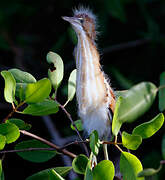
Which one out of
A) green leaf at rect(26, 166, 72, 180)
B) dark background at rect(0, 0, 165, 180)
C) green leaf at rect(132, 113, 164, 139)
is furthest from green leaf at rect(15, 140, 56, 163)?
dark background at rect(0, 0, 165, 180)

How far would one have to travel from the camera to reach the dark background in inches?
104

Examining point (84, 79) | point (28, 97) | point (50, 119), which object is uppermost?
point (28, 97)

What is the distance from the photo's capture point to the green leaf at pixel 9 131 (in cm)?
97

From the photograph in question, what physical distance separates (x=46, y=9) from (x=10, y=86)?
2.08 metres

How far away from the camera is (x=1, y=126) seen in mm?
974

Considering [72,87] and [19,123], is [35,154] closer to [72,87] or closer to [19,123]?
[19,123]

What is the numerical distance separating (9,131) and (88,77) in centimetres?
42

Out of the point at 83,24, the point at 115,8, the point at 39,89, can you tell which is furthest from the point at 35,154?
the point at 115,8

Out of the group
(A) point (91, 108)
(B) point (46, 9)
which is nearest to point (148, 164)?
(A) point (91, 108)

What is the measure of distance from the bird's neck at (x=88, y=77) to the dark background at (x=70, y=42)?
1.12 metres

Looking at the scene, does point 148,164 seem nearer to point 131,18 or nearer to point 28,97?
point 131,18

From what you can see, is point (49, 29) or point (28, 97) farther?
point (49, 29)

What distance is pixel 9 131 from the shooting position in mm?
974

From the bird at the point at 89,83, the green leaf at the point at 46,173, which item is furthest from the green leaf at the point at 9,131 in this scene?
the bird at the point at 89,83
